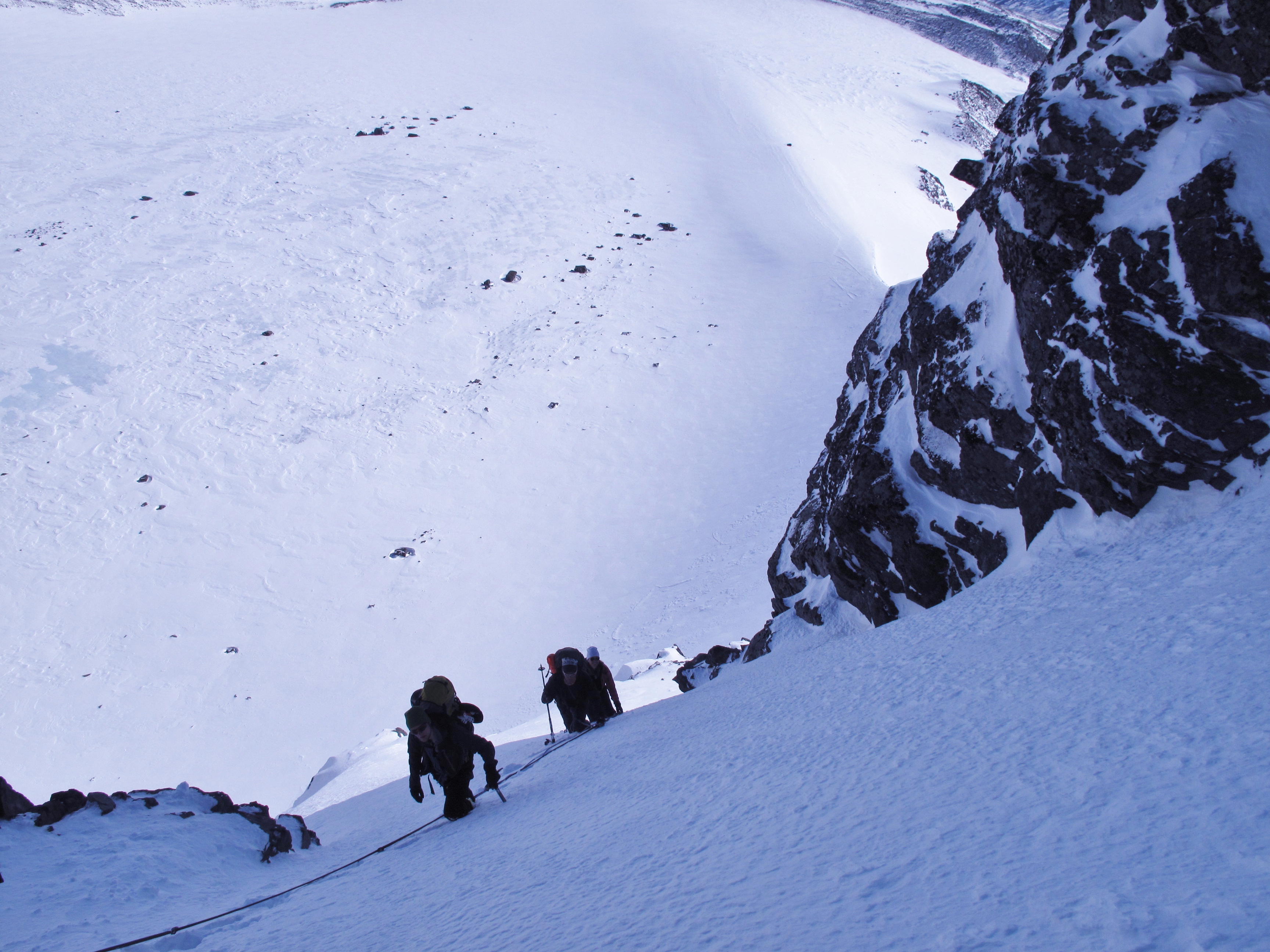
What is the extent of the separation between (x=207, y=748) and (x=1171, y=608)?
14611 millimetres

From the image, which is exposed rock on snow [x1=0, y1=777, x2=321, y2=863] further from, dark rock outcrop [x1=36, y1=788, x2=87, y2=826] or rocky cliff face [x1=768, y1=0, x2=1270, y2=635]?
rocky cliff face [x1=768, y1=0, x2=1270, y2=635]

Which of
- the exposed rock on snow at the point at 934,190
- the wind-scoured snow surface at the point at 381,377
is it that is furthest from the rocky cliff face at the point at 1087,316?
the exposed rock on snow at the point at 934,190

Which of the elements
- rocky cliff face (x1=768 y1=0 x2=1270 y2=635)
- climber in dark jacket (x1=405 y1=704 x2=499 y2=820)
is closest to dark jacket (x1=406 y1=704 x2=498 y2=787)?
climber in dark jacket (x1=405 y1=704 x2=499 y2=820)

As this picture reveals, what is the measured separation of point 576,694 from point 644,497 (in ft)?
34.9

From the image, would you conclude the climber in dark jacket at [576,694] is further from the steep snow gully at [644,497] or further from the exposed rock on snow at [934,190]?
the exposed rock on snow at [934,190]

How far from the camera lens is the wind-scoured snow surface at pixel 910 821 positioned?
1.84 m

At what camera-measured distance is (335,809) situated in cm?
888

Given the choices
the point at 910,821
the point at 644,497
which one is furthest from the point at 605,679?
the point at 644,497

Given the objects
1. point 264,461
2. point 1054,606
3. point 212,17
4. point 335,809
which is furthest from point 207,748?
point 212,17

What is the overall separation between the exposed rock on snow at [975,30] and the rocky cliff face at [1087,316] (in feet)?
193

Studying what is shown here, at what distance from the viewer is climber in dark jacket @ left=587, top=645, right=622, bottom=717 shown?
8164 millimetres

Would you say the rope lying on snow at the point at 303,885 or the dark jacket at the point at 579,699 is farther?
the dark jacket at the point at 579,699

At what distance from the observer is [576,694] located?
8.26 m

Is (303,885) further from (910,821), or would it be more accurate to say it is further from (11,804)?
(910,821)
